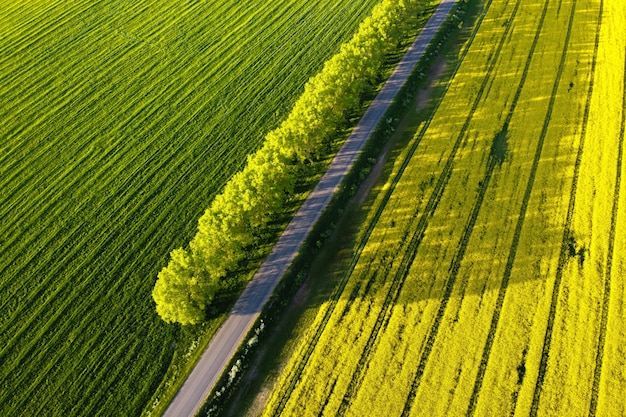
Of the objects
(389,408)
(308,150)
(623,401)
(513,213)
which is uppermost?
(308,150)

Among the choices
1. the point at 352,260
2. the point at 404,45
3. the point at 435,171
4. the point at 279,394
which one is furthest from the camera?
the point at 404,45

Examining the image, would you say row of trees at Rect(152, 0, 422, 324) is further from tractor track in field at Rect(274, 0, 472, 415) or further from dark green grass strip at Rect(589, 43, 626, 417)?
dark green grass strip at Rect(589, 43, 626, 417)

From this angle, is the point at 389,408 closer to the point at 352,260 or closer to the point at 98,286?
the point at 352,260

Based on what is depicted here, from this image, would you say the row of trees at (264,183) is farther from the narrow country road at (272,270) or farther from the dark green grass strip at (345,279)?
the dark green grass strip at (345,279)

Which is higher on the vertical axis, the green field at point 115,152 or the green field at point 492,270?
the green field at point 115,152

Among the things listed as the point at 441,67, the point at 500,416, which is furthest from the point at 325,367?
the point at 441,67

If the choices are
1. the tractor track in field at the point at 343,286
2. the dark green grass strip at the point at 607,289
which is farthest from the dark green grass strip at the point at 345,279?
the dark green grass strip at the point at 607,289

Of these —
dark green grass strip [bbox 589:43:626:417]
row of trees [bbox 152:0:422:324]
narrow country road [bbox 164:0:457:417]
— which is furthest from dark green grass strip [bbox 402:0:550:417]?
row of trees [bbox 152:0:422:324]

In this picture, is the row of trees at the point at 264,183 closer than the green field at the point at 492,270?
No
